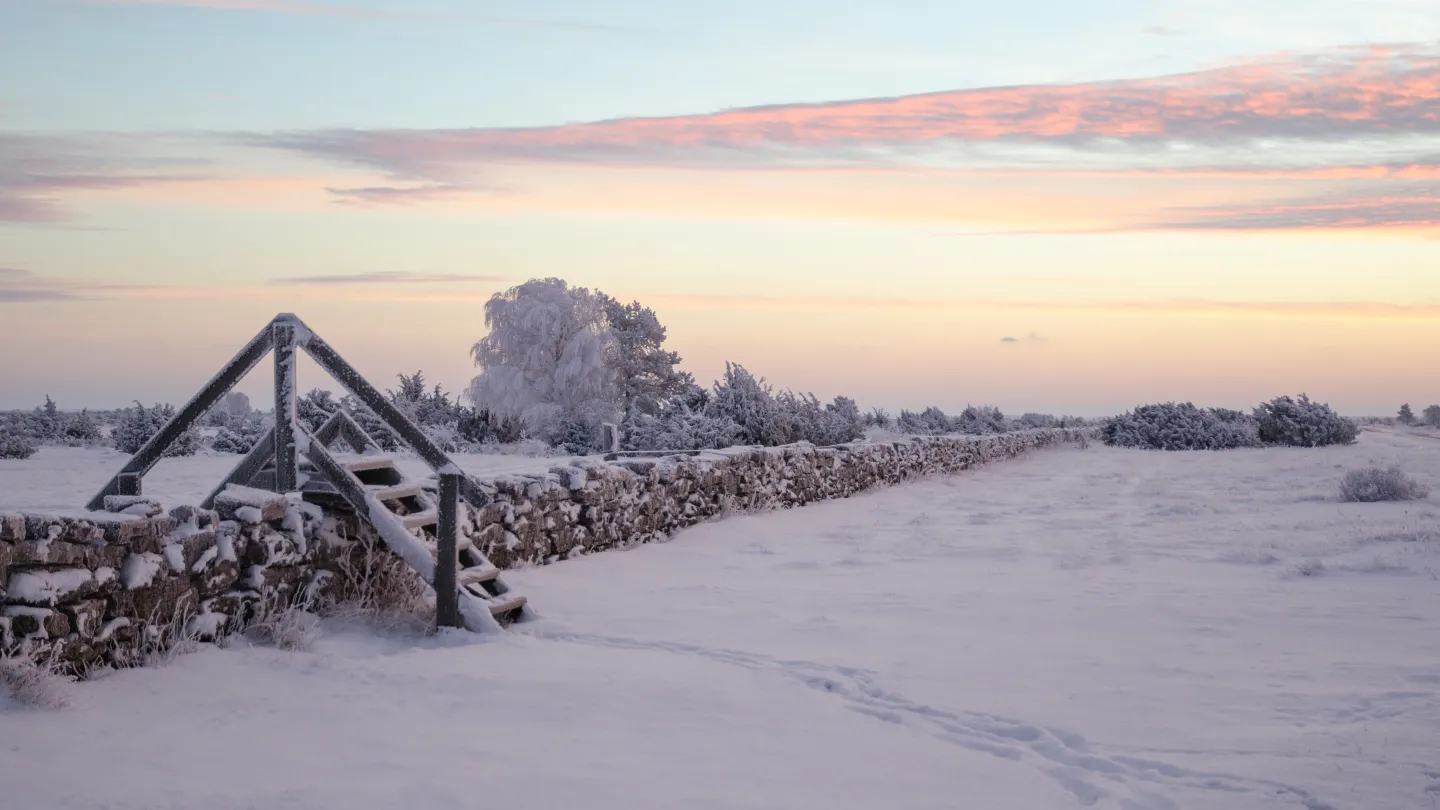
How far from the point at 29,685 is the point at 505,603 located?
2485mm

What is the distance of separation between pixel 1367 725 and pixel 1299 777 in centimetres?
86

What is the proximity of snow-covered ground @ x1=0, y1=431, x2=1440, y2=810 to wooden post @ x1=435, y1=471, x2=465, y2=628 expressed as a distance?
185 mm

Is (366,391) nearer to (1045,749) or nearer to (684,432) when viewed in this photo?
(1045,749)

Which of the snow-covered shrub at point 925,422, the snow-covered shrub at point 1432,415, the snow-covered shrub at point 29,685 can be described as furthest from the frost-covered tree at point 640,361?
Result: the snow-covered shrub at point 1432,415

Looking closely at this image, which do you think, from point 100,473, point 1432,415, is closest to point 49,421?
point 100,473

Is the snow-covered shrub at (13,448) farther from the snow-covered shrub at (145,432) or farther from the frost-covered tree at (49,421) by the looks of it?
the frost-covered tree at (49,421)

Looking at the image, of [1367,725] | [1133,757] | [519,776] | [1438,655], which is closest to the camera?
[519,776]

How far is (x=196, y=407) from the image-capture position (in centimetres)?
595

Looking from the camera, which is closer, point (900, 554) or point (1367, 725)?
point (1367, 725)

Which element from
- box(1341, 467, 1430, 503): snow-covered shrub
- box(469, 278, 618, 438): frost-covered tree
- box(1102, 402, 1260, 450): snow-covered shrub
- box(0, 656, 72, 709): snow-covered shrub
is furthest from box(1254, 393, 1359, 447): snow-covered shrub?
box(0, 656, 72, 709): snow-covered shrub

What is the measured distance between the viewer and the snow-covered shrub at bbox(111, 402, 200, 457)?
1969 cm

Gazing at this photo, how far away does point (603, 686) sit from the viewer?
5059mm

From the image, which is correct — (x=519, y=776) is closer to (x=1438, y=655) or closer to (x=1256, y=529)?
(x=1438, y=655)

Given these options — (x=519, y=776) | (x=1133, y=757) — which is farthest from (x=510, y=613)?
(x=1133, y=757)
